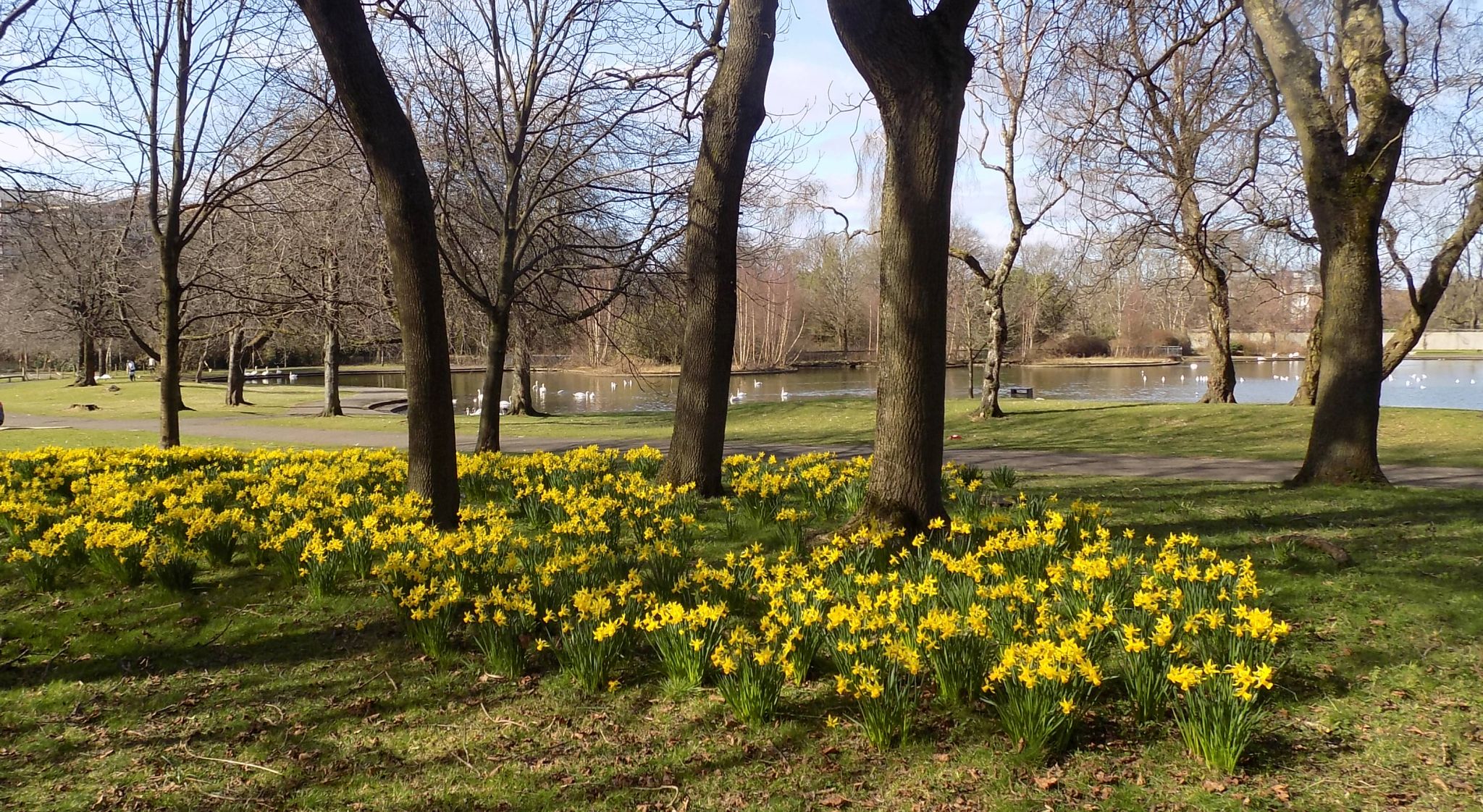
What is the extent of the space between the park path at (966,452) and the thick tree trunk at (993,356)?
5126mm

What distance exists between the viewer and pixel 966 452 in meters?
14.1

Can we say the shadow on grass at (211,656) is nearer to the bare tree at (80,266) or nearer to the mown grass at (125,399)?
the bare tree at (80,266)

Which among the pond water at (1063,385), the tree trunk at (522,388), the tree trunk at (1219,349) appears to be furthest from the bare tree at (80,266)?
the tree trunk at (1219,349)

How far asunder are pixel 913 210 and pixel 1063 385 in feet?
118

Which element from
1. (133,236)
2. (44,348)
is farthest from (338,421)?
(44,348)

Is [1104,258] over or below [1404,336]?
over

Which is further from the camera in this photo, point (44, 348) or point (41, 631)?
point (44, 348)

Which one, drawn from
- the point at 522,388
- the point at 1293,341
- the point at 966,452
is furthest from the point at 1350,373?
the point at 1293,341

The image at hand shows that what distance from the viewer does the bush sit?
6109cm

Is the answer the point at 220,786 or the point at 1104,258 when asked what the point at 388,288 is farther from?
→ the point at 1104,258

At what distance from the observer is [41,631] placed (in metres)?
4.76

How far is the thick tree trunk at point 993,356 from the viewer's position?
1995cm

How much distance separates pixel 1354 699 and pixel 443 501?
567 cm

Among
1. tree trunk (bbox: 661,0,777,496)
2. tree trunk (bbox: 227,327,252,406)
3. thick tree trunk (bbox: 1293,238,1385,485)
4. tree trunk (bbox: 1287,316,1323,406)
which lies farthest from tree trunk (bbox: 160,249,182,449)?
tree trunk (bbox: 1287,316,1323,406)
